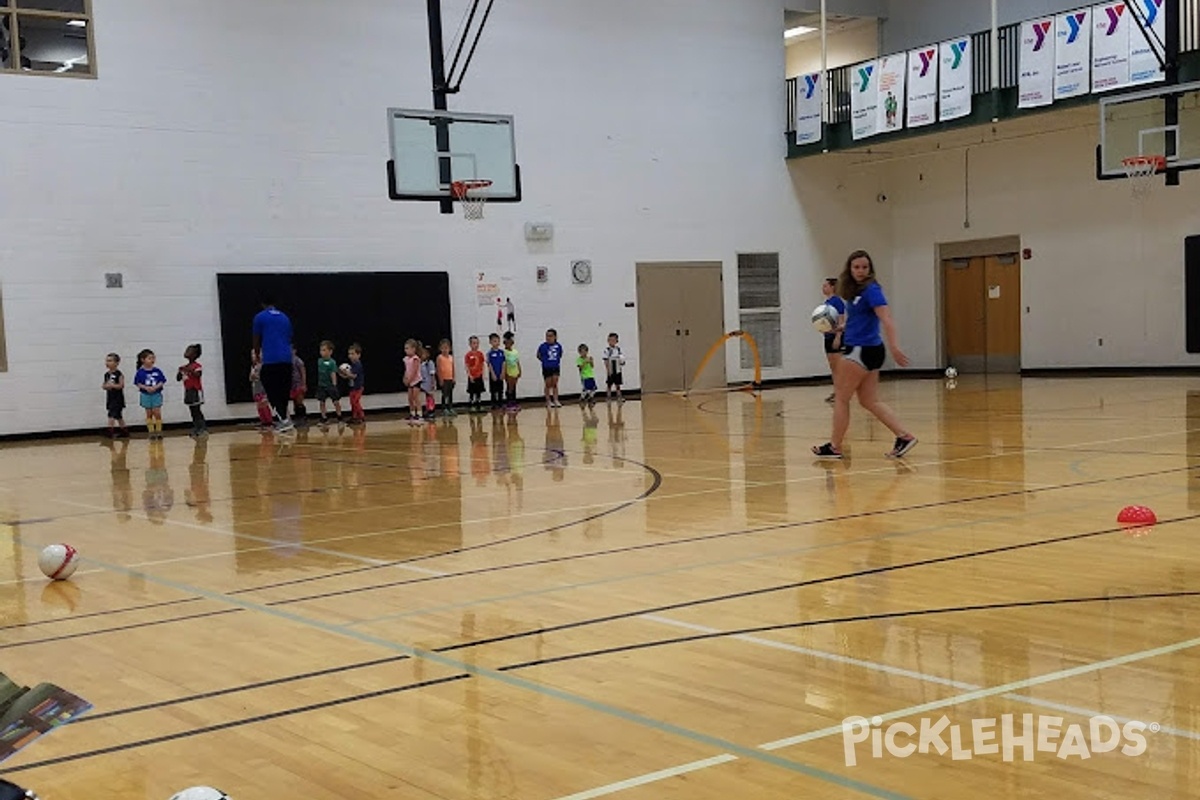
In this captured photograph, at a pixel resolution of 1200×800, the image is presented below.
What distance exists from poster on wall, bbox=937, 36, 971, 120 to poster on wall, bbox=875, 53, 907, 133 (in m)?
0.88

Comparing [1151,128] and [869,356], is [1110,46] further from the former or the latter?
[869,356]

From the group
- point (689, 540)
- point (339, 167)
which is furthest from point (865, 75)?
point (689, 540)

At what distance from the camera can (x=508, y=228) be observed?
24.0m

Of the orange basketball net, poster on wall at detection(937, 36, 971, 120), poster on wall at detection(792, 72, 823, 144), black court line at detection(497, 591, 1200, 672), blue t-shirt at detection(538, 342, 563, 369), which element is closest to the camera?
black court line at detection(497, 591, 1200, 672)

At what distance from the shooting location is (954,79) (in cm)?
2400

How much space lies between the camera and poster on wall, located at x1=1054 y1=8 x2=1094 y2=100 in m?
21.9

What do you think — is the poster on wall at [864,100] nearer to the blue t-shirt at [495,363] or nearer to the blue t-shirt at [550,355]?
the blue t-shirt at [550,355]

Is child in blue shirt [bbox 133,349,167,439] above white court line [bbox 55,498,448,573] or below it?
above

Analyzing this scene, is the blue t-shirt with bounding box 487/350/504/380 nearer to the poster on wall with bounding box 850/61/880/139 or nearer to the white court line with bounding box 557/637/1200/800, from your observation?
the poster on wall with bounding box 850/61/880/139

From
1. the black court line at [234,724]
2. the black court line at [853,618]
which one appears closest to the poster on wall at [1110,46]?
the black court line at [853,618]

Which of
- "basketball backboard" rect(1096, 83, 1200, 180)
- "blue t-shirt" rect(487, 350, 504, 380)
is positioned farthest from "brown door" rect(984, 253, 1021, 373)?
"blue t-shirt" rect(487, 350, 504, 380)

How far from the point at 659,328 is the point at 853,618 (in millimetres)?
21281

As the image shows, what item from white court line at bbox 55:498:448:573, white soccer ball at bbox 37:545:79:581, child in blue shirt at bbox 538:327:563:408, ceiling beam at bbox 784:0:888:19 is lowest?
white court line at bbox 55:498:448:573

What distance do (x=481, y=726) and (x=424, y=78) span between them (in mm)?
20558
